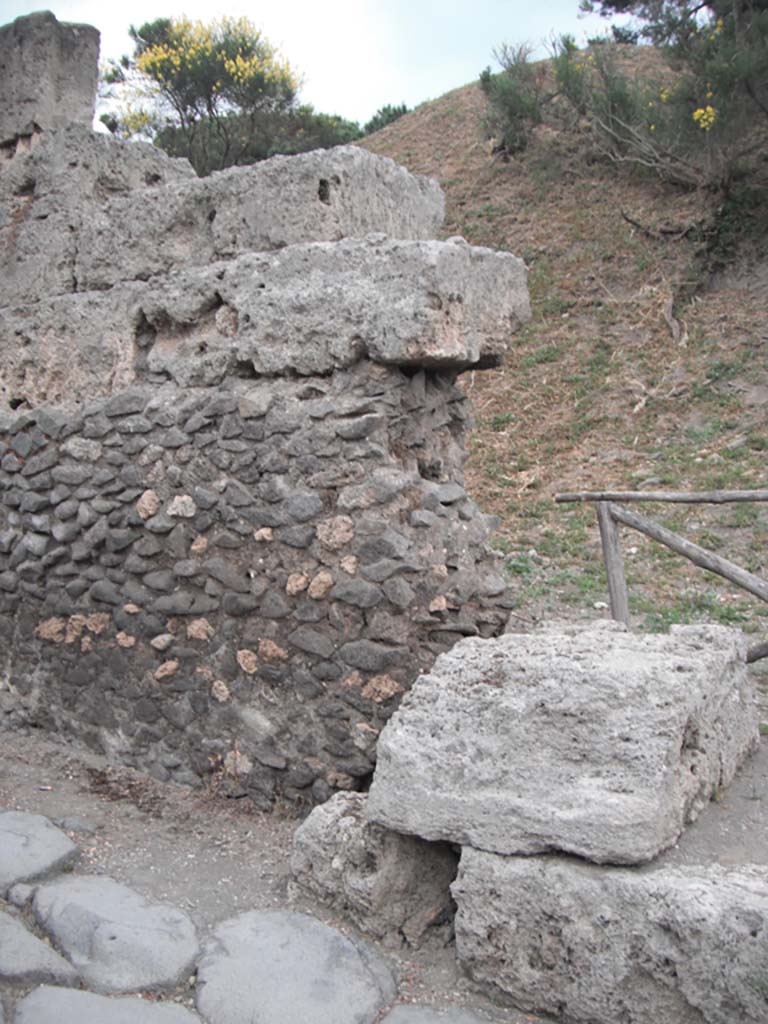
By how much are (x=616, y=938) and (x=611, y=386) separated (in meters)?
9.44

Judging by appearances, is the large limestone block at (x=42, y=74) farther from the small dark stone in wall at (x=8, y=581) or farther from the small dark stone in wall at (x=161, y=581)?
the small dark stone in wall at (x=161, y=581)

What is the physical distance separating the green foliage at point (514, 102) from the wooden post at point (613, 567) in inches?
523

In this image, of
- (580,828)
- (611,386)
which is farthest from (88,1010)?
(611,386)

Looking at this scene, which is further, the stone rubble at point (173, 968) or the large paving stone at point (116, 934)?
the large paving stone at point (116, 934)

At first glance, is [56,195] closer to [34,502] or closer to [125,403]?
[125,403]

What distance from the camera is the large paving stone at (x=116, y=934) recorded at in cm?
275

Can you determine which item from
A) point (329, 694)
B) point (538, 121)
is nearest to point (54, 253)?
point (329, 694)

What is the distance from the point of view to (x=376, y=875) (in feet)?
9.85

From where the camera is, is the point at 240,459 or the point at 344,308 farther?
the point at 240,459

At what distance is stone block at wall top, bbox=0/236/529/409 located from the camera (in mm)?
3760

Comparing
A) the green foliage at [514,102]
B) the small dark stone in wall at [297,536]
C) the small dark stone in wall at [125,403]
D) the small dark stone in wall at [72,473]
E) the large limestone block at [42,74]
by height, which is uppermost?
the green foliage at [514,102]

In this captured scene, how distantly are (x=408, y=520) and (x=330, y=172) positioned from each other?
1552 mm

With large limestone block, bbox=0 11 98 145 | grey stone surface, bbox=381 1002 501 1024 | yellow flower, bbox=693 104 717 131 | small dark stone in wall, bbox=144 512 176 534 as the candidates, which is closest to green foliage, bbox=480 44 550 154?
yellow flower, bbox=693 104 717 131

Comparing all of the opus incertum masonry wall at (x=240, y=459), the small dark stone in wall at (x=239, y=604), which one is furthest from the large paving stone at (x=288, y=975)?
the small dark stone in wall at (x=239, y=604)
